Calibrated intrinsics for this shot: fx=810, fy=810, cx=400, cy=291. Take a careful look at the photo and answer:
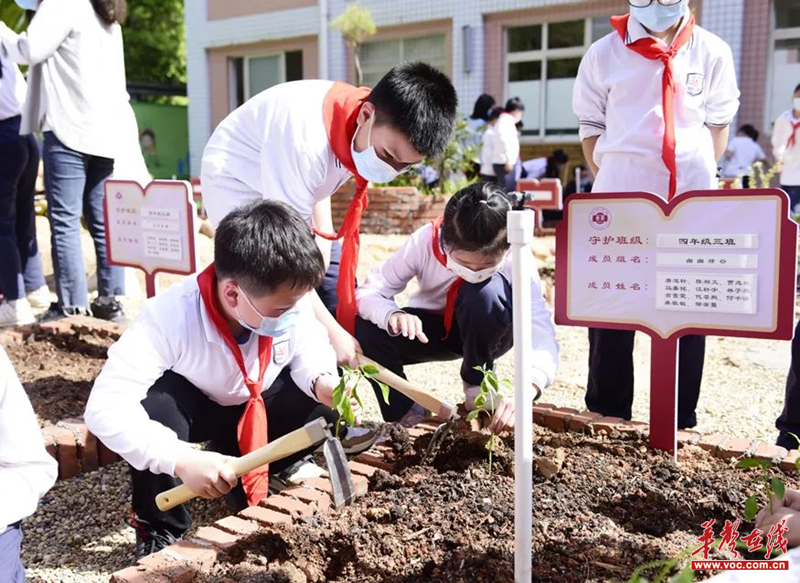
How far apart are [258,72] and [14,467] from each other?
16.1m

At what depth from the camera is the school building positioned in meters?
11.2

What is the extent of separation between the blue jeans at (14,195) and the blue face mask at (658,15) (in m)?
3.36

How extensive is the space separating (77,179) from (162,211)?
1.01 m

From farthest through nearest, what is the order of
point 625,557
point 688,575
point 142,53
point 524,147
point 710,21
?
point 142,53, point 524,147, point 710,21, point 625,557, point 688,575

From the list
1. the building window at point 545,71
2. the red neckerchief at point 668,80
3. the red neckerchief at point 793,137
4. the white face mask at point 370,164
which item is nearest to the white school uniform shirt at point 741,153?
the red neckerchief at point 793,137

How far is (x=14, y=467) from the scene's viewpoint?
5.83 feet

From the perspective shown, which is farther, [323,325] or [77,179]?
[77,179]

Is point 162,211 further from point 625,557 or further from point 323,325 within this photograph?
point 625,557

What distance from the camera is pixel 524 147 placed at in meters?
14.5

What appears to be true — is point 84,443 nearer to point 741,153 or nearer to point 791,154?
point 791,154

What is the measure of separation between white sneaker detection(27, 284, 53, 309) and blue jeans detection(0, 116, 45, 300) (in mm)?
344

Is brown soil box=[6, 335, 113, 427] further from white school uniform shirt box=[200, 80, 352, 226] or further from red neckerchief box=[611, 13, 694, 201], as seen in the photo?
red neckerchief box=[611, 13, 694, 201]

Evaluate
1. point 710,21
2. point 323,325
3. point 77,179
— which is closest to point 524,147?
point 710,21

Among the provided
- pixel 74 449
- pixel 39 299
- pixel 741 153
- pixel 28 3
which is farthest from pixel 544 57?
pixel 74 449
